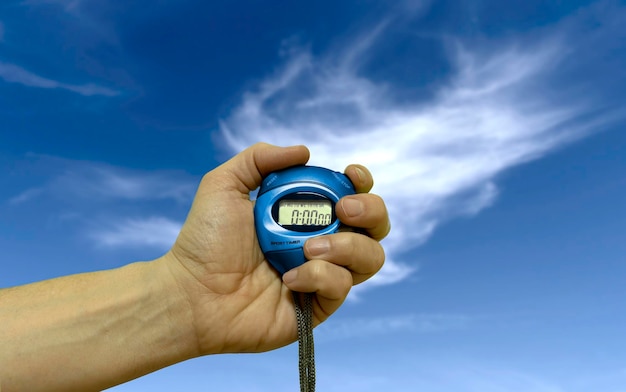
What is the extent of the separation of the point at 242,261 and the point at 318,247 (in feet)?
1.89

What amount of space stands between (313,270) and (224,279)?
660 mm

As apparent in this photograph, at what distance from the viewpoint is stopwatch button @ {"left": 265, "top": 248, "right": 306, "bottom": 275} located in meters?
3.77

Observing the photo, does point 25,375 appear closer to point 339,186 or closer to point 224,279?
point 224,279

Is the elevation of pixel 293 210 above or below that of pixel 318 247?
above

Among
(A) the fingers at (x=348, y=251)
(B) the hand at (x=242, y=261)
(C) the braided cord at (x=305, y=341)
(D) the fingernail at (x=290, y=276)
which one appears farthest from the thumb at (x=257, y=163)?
(C) the braided cord at (x=305, y=341)

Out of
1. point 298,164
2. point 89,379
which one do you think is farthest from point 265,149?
point 89,379

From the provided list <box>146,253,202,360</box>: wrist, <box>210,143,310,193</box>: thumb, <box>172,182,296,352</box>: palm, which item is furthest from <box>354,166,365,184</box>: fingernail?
<box>146,253,202,360</box>: wrist

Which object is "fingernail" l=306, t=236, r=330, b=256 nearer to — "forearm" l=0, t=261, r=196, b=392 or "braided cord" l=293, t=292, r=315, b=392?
"braided cord" l=293, t=292, r=315, b=392

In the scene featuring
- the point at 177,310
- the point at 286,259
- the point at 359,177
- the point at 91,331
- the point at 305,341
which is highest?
the point at 359,177

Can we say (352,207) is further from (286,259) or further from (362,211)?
(286,259)

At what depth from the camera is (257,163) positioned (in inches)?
156

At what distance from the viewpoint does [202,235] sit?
3898 millimetres

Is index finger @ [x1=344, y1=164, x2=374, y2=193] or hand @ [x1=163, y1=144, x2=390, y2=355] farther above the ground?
index finger @ [x1=344, y1=164, x2=374, y2=193]

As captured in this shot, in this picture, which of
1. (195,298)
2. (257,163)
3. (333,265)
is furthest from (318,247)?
(195,298)
